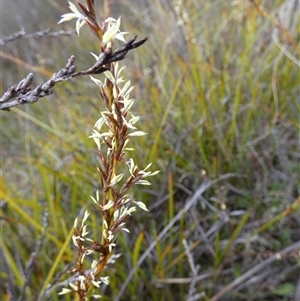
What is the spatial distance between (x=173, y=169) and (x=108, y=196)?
1.03 metres

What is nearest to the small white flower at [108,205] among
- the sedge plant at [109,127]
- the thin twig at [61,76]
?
the sedge plant at [109,127]

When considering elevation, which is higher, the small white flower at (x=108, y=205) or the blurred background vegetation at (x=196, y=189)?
the small white flower at (x=108, y=205)


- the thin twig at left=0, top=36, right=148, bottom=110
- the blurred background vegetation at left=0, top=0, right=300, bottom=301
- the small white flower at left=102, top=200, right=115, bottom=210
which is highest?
the thin twig at left=0, top=36, right=148, bottom=110

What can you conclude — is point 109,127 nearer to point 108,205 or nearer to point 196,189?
point 108,205

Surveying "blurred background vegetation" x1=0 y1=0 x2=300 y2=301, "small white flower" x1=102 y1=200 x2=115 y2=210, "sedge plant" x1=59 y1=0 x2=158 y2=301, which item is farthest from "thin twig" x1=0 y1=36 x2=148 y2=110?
"blurred background vegetation" x1=0 y1=0 x2=300 y2=301

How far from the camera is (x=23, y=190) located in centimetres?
165

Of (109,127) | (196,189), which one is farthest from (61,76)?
(196,189)

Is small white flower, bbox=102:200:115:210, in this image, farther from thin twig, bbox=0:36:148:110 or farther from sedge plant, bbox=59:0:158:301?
thin twig, bbox=0:36:148:110

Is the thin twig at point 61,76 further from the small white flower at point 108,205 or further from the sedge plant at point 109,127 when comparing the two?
the small white flower at point 108,205

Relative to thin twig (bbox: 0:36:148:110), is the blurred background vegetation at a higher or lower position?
lower

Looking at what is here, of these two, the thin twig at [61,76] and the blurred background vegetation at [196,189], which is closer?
the thin twig at [61,76]

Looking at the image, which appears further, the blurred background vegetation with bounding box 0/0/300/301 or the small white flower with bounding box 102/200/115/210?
the blurred background vegetation with bounding box 0/0/300/301

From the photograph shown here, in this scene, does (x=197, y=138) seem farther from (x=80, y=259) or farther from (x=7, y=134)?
(x=7, y=134)

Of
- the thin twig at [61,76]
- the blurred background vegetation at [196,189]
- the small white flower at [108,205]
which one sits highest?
the thin twig at [61,76]
